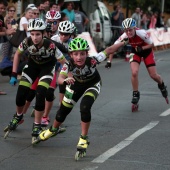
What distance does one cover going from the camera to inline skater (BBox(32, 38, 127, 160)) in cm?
896

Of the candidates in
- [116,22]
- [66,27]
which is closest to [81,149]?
[66,27]

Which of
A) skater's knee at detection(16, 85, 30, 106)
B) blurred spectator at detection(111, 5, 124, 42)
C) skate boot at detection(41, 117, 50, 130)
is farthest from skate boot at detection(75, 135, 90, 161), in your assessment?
blurred spectator at detection(111, 5, 124, 42)

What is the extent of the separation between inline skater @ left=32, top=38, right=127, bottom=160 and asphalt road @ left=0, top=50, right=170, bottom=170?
0.35 metres

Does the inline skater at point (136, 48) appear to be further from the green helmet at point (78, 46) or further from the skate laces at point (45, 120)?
the green helmet at point (78, 46)

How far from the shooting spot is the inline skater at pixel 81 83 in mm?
8961

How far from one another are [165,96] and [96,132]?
11.5 ft

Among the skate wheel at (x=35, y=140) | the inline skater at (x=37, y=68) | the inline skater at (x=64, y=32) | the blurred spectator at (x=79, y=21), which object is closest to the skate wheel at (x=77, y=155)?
the skate wheel at (x=35, y=140)

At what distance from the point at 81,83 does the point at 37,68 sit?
131cm

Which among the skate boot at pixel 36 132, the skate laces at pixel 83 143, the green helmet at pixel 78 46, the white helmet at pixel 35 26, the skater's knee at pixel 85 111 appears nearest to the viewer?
the skate laces at pixel 83 143

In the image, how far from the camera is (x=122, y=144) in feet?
31.9

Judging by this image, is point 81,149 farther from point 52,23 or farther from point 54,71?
point 52,23

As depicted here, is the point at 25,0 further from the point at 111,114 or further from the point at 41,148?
the point at 41,148

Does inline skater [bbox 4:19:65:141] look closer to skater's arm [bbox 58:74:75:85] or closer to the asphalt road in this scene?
the asphalt road

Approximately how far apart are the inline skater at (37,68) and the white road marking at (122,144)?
3.79 ft
